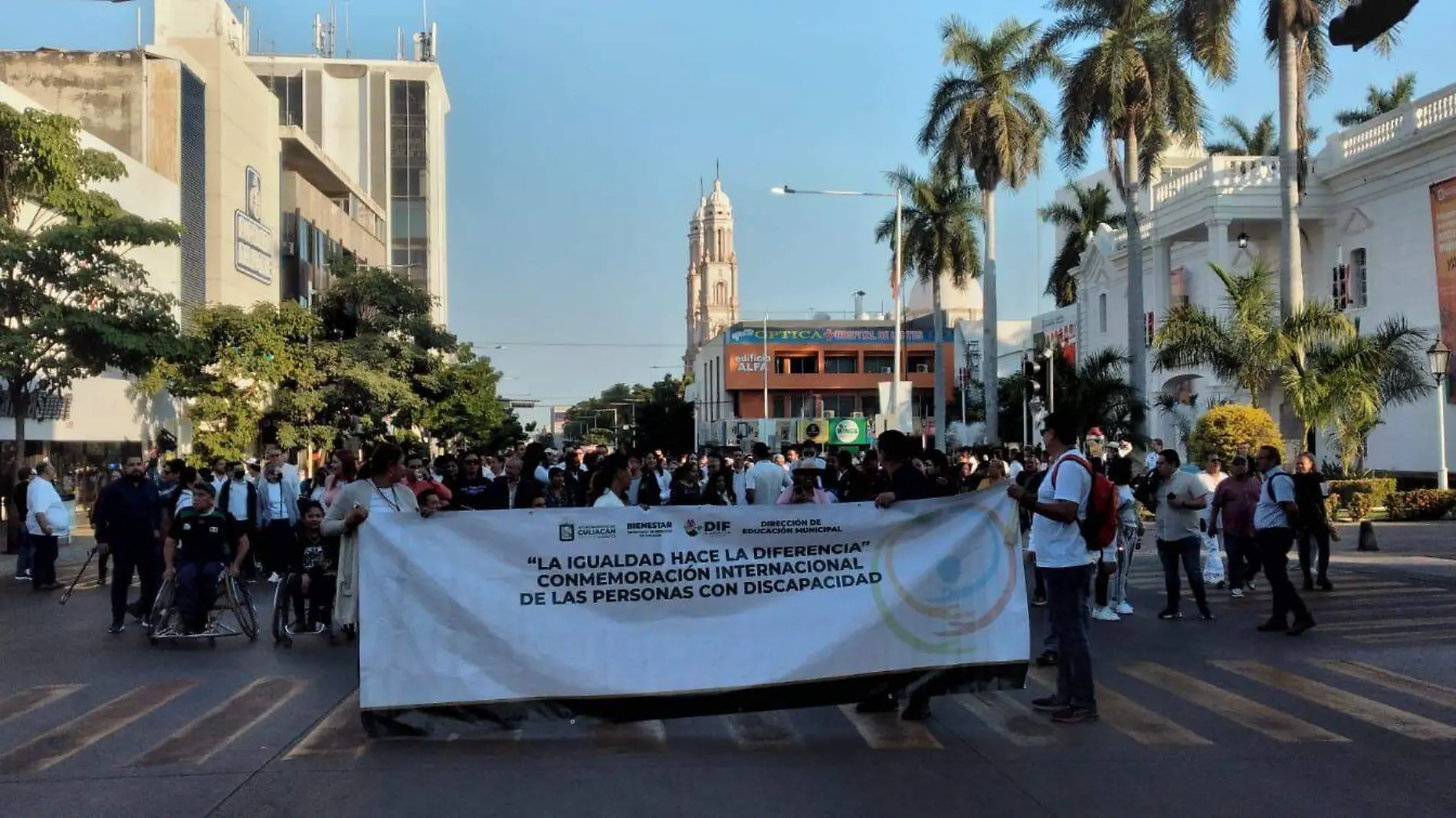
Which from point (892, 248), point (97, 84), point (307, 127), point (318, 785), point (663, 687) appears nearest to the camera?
point (318, 785)

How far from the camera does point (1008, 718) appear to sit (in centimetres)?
821

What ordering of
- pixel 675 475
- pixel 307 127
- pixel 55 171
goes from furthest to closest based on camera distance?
pixel 307 127 < pixel 55 171 < pixel 675 475

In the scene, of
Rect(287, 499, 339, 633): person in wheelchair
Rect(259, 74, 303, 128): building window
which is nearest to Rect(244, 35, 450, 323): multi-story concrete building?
Rect(259, 74, 303, 128): building window

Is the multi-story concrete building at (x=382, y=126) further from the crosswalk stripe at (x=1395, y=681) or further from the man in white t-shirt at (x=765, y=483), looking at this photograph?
the crosswalk stripe at (x=1395, y=681)

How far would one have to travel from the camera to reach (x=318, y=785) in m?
6.56

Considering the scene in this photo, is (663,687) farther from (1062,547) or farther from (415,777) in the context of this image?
(1062,547)

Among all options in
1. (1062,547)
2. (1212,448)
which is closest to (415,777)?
(1062,547)

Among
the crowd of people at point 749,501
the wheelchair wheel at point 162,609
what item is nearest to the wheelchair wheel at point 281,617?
the crowd of people at point 749,501

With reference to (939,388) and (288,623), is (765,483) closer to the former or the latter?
(288,623)

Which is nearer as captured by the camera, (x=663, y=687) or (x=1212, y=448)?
(x=663, y=687)

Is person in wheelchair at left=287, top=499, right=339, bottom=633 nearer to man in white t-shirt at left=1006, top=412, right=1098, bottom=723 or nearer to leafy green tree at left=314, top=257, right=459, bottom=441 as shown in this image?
man in white t-shirt at left=1006, top=412, right=1098, bottom=723

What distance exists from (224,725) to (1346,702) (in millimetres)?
→ 7065

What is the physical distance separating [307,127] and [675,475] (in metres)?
89.5

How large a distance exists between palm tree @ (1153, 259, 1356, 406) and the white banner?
2225cm
